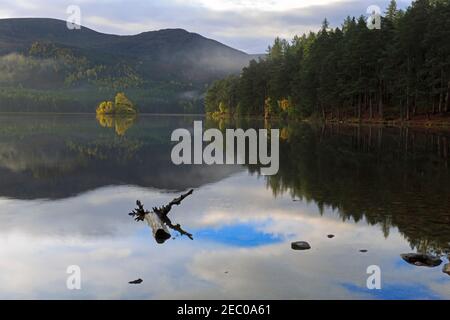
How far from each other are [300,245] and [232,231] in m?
2.91

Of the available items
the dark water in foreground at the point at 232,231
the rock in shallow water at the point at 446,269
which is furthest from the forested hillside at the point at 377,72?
the rock in shallow water at the point at 446,269

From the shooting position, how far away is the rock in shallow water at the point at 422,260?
12.8m

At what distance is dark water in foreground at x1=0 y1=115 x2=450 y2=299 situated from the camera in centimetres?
1155

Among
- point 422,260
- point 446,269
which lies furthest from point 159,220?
point 446,269

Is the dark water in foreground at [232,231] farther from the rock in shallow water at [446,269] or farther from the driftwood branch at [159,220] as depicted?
the driftwood branch at [159,220]

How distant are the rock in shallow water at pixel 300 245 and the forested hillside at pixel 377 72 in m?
63.3

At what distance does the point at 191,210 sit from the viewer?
20.3m

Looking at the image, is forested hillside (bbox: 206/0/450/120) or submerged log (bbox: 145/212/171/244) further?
forested hillside (bbox: 206/0/450/120)

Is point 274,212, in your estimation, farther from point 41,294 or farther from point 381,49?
point 381,49

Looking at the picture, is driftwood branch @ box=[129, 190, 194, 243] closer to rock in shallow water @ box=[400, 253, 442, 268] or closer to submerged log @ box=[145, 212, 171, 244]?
submerged log @ box=[145, 212, 171, 244]

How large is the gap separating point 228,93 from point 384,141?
130 meters

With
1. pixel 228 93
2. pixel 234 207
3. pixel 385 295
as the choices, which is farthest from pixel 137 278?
pixel 228 93

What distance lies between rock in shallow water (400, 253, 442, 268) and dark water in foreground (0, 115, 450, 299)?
0.23 meters

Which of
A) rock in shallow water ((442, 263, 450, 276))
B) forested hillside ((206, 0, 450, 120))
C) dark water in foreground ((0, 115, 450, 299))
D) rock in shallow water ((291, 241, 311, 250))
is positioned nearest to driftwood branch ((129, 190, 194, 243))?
dark water in foreground ((0, 115, 450, 299))
